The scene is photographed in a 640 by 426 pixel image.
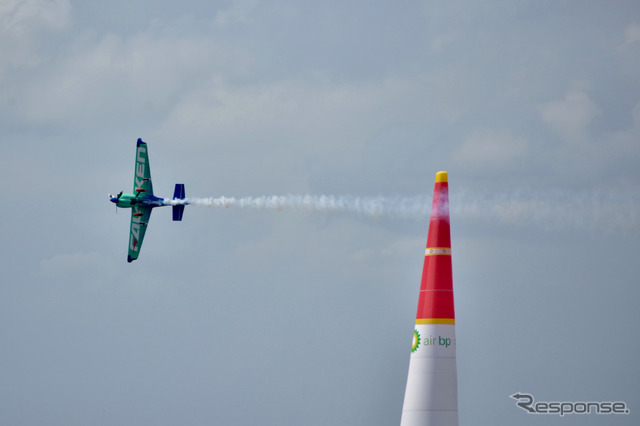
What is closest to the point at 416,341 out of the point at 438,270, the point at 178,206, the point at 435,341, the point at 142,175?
the point at 435,341

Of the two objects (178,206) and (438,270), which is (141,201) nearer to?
(178,206)

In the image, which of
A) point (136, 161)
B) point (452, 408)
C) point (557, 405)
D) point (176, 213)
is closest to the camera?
point (452, 408)

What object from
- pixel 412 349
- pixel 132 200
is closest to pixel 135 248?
pixel 132 200

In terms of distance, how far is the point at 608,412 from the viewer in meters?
27.5

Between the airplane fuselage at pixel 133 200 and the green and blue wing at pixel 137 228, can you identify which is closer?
the airplane fuselage at pixel 133 200

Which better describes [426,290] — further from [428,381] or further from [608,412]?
[608,412]

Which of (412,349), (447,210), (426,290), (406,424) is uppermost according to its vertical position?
(447,210)

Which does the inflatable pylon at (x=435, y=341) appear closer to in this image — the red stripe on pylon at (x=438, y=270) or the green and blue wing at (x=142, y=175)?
the red stripe on pylon at (x=438, y=270)

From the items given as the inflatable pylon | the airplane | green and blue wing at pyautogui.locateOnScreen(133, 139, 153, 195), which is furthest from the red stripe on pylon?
green and blue wing at pyautogui.locateOnScreen(133, 139, 153, 195)

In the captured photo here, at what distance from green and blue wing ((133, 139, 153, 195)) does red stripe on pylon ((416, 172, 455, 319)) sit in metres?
24.9

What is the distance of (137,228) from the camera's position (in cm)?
4994

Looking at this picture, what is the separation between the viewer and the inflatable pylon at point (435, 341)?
1023 inches

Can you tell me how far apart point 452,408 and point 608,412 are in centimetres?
502

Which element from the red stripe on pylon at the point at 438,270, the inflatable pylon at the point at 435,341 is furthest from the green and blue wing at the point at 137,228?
the inflatable pylon at the point at 435,341
